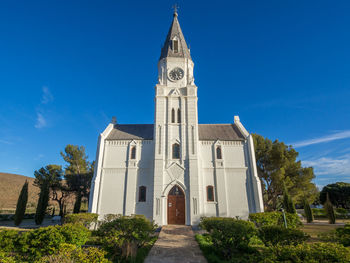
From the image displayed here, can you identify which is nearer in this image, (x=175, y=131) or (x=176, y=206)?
(x=176, y=206)

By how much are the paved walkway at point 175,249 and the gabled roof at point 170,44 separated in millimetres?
20518

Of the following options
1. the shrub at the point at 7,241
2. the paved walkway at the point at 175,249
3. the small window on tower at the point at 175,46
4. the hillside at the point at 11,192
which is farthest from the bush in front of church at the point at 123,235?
the hillside at the point at 11,192

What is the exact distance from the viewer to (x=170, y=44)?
Answer: 1006 inches

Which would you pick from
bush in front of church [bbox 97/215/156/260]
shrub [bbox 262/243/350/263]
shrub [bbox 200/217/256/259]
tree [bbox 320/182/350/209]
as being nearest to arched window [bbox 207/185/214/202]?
shrub [bbox 200/217/256/259]

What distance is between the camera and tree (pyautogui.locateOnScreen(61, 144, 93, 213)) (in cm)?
3250

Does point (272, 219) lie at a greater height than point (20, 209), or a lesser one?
lesser

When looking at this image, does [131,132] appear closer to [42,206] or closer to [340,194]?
[42,206]

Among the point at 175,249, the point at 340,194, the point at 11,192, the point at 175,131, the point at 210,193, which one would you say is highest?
the point at 175,131

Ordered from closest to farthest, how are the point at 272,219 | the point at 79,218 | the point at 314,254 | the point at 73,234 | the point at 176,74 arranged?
the point at 314,254 < the point at 73,234 < the point at 272,219 < the point at 79,218 < the point at 176,74

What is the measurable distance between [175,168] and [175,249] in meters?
9.50

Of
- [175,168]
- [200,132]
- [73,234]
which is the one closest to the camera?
[73,234]

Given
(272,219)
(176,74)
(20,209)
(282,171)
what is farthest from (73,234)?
(282,171)

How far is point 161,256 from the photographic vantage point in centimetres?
947

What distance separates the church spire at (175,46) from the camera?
24812 mm
